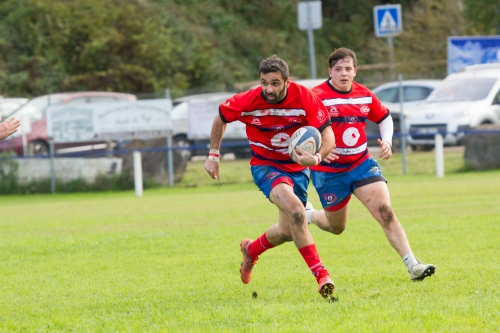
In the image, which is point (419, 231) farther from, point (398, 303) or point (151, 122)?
point (151, 122)

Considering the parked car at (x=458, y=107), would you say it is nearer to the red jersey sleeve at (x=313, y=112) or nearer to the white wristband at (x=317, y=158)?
the red jersey sleeve at (x=313, y=112)

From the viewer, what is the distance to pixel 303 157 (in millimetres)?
6949

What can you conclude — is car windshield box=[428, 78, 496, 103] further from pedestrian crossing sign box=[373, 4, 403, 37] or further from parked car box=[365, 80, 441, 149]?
pedestrian crossing sign box=[373, 4, 403, 37]

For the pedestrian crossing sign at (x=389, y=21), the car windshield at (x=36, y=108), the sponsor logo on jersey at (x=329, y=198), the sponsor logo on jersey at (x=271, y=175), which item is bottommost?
the sponsor logo on jersey at (x=329, y=198)

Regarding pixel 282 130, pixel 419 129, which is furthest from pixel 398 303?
pixel 419 129

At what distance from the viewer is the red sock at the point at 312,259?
6.88m

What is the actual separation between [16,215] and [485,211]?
8.06 m

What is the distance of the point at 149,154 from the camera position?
20.8m

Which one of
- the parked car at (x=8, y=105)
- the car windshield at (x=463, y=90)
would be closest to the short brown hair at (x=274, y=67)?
the car windshield at (x=463, y=90)

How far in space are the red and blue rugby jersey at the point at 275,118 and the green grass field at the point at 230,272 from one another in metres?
1.09

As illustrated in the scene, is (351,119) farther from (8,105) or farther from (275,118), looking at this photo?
(8,105)

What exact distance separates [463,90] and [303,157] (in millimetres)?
16615

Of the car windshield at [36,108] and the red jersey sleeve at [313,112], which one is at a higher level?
the car windshield at [36,108]

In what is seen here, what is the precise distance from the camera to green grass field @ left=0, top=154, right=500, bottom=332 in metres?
6.11
